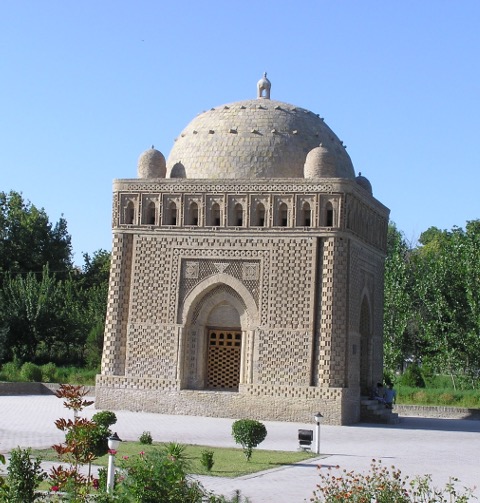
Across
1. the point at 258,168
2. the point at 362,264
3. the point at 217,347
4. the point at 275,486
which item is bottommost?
the point at 275,486

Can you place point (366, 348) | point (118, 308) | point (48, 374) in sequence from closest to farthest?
point (118, 308) → point (366, 348) → point (48, 374)

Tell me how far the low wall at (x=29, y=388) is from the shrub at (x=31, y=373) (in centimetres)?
132

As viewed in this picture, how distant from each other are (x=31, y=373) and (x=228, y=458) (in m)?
18.1

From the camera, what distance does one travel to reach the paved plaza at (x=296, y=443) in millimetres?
11156

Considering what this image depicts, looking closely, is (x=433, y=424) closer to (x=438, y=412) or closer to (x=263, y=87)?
(x=438, y=412)

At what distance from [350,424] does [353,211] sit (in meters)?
4.85

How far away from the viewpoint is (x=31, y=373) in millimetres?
30266

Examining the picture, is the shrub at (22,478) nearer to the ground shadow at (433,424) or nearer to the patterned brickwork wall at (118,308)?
the ground shadow at (433,424)

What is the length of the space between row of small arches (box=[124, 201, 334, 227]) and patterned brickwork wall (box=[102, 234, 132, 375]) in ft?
2.20

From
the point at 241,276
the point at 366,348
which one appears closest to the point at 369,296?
the point at 366,348

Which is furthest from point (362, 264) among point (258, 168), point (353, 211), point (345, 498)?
point (345, 498)

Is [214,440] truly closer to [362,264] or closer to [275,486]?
[275,486]

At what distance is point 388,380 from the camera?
29312mm

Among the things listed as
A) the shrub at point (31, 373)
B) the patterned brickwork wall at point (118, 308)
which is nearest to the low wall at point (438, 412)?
the patterned brickwork wall at point (118, 308)
